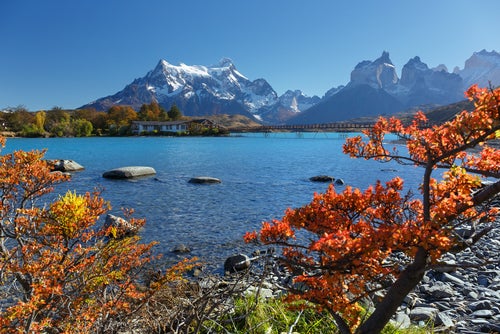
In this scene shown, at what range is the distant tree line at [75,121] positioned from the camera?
104 m

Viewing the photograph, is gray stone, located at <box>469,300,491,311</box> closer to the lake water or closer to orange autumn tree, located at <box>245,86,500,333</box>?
orange autumn tree, located at <box>245,86,500,333</box>

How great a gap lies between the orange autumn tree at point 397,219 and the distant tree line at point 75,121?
116 meters

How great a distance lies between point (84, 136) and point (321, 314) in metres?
118

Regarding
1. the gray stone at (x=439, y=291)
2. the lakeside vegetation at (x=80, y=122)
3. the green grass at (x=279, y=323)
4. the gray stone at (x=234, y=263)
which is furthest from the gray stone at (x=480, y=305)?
the lakeside vegetation at (x=80, y=122)

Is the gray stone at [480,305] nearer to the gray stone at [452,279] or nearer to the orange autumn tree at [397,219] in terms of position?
the gray stone at [452,279]

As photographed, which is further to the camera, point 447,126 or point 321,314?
point 321,314

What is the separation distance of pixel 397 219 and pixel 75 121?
121753 millimetres

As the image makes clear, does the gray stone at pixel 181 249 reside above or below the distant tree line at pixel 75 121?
below

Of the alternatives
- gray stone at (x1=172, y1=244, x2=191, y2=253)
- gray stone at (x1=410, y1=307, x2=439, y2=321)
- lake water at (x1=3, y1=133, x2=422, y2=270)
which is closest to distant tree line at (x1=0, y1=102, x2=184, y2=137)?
lake water at (x1=3, y1=133, x2=422, y2=270)

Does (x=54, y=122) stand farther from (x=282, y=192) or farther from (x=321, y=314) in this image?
(x=321, y=314)

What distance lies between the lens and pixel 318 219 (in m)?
4.01

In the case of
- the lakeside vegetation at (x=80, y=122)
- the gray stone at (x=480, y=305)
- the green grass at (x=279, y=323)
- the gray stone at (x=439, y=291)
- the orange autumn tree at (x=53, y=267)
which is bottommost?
the gray stone at (x=439, y=291)

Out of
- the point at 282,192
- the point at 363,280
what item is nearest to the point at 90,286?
the point at 363,280

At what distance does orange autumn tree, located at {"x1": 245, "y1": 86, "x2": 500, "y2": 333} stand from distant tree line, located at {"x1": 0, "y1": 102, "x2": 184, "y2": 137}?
116 meters
